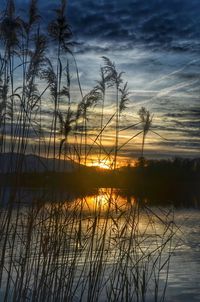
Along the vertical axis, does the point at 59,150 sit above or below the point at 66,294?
above

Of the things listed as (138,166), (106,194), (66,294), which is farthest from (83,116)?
(66,294)

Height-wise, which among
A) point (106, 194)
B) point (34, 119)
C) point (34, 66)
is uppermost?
point (34, 66)

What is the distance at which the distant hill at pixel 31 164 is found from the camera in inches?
183

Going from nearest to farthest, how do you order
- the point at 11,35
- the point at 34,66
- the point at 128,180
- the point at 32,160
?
the point at 11,35, the point at 34,66, the point at 32,160, the point at 128,180

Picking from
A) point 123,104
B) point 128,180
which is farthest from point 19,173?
point 128,180

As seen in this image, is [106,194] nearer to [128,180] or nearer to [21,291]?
[128,180]

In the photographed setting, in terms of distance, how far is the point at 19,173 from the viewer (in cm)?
461

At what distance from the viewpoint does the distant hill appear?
4.65m

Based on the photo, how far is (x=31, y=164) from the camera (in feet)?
17.4

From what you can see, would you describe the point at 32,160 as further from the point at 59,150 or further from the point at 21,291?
the point at 21,291

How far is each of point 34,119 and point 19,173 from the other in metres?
0.96

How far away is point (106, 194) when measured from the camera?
556 cm

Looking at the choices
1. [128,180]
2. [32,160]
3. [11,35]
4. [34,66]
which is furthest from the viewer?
[128,180]

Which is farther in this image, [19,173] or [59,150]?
[59,150]
